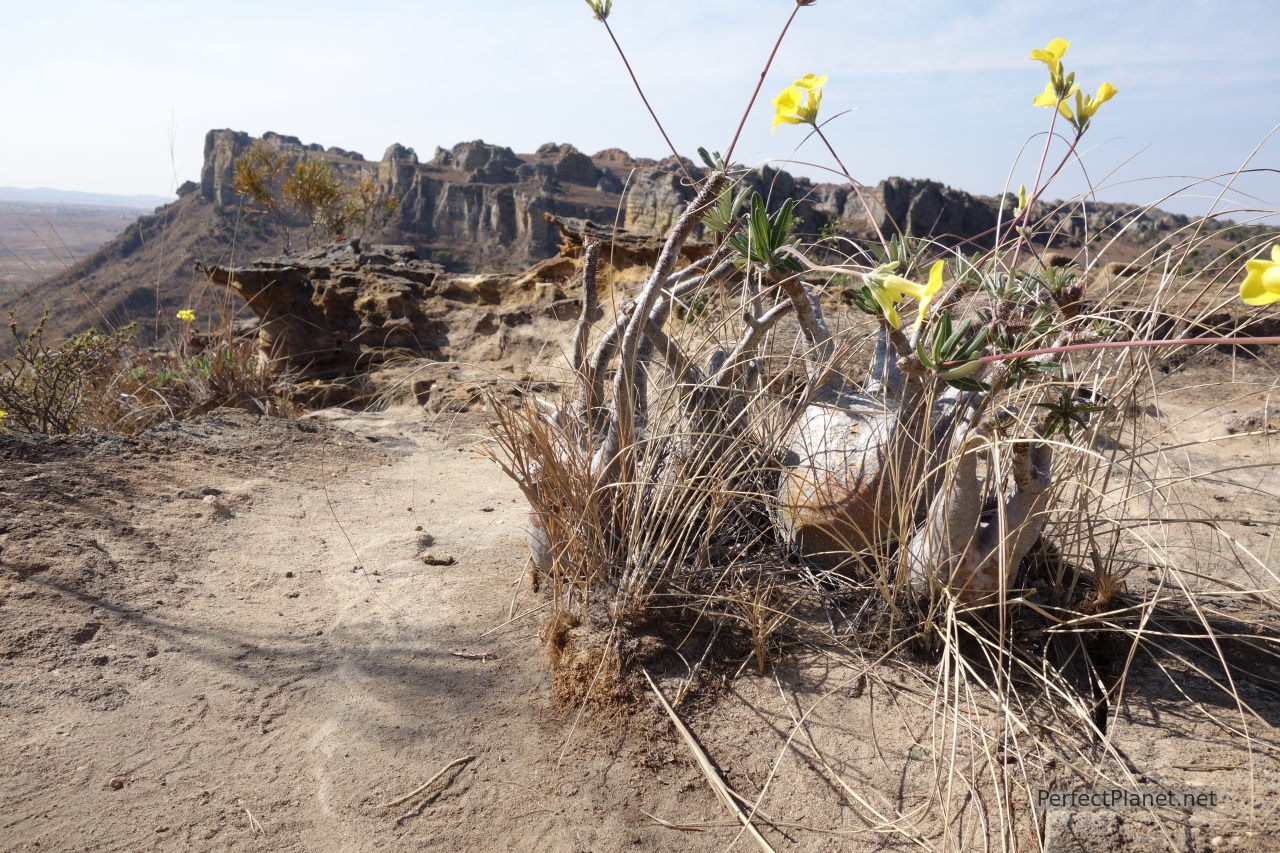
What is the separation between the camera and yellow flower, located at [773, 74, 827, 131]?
4.52 ft

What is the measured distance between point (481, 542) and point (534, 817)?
3.78 ft

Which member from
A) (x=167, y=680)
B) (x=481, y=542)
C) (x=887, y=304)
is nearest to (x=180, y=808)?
(x=167, y=680)

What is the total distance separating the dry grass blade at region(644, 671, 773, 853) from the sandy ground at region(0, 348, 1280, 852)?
0.06 feet

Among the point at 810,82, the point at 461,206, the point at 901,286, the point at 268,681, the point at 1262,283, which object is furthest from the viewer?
the point at 461,206

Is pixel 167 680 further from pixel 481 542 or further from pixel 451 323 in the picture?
pixel 451 323

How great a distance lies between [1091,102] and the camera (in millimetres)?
1520

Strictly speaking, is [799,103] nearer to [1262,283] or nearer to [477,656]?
[1262,283]

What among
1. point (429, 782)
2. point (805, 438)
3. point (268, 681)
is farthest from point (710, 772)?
point (268, 681)

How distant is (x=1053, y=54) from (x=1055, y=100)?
0.08m

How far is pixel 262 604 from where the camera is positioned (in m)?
2.05

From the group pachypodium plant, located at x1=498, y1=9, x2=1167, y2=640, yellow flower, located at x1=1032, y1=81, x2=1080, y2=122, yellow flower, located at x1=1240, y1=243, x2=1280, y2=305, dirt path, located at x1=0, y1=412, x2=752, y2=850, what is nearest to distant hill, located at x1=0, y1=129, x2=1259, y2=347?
dirt path, located at x1=0, y1=412, x2=752, y2=850

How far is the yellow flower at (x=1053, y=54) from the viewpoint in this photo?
1450mm

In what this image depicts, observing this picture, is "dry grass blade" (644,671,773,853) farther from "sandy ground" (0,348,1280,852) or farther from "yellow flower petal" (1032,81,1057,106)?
"yellow flower petal" (1032,81,1057,106)

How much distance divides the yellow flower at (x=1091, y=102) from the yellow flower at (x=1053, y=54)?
0.22 feet
